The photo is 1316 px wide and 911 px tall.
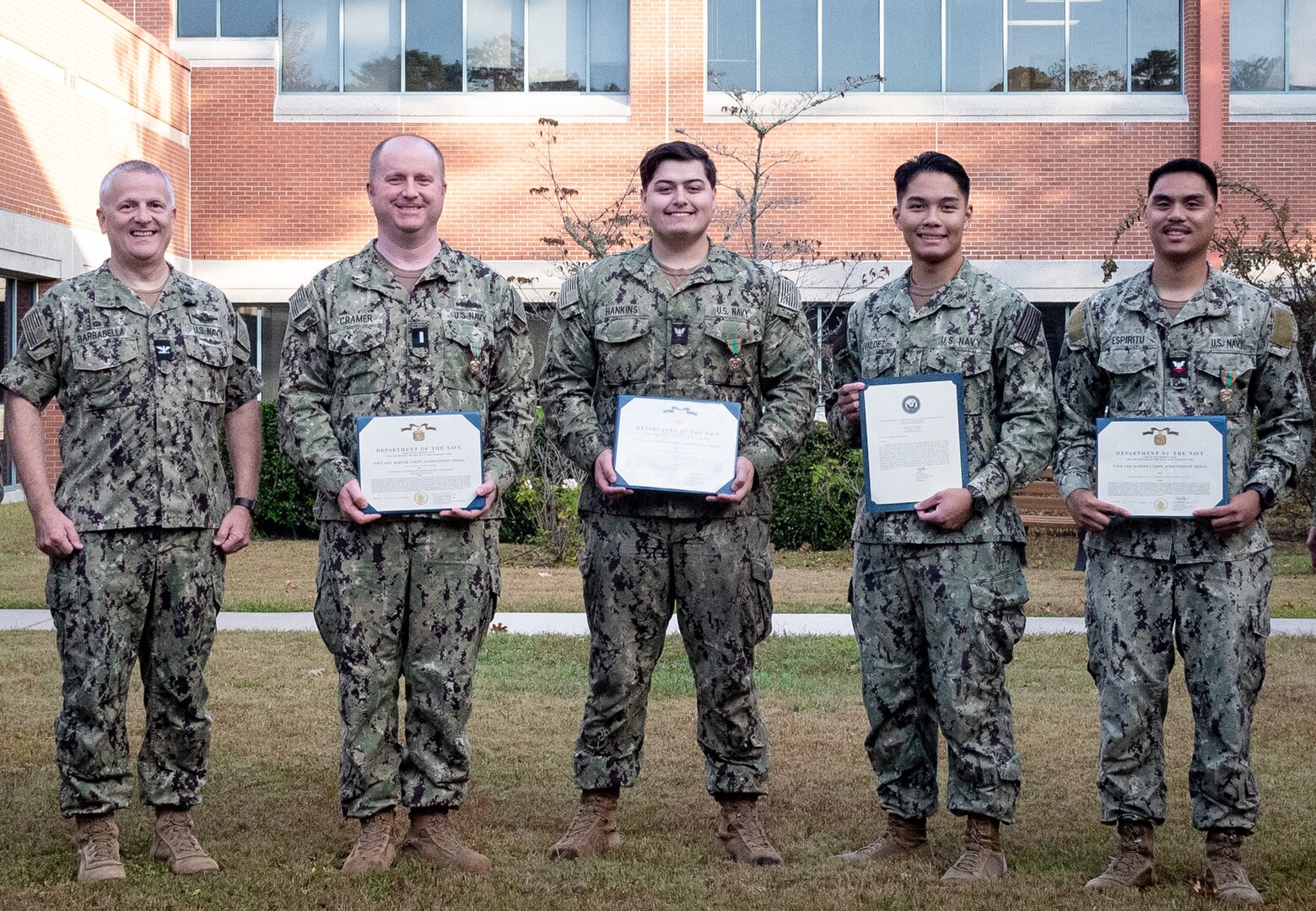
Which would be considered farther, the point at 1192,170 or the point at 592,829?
the point at 592,829

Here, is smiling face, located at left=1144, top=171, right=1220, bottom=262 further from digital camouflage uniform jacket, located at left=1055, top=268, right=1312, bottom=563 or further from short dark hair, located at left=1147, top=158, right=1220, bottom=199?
digital camouflage uniform jacket, located at left=1055, top=268, right=1312, bottom=563

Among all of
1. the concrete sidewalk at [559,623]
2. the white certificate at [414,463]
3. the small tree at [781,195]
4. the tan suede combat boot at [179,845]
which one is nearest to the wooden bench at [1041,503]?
the concrete sidewalk at [559,623]

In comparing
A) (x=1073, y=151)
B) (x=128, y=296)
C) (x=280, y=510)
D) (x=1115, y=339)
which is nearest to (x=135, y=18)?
(x=280, y=510)

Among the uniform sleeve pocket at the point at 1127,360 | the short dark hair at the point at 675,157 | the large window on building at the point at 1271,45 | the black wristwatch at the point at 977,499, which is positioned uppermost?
the large window on building at the point at 1271,45

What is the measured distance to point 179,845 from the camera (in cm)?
501

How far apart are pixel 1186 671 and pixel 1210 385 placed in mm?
961

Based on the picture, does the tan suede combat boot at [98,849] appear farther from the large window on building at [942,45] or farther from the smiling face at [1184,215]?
the large window on building at [942,45]

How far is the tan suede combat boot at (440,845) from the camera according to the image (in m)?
4.99

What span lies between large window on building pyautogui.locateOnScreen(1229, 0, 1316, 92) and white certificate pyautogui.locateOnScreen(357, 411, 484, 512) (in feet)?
63.2

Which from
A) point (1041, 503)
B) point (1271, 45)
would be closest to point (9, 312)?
point (1041, 503)

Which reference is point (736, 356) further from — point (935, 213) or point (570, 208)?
point (570, 208)

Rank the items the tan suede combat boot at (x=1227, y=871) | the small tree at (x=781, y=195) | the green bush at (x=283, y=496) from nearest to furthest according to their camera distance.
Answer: the tan suede combat boot at (x=1227, y=871) → the green bush at (x=283, y=496) → the small tree at (x=781, y=195)

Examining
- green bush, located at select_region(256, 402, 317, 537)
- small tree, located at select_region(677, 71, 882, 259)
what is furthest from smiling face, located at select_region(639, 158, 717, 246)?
small tree, located at select_region(677, 71, 882, 259)

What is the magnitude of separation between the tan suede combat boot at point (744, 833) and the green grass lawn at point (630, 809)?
0.23ft
